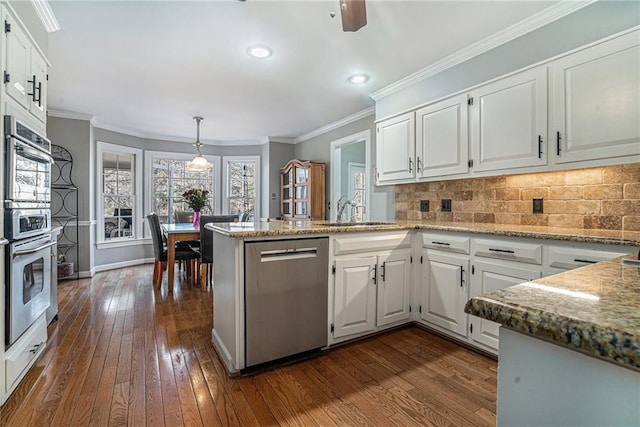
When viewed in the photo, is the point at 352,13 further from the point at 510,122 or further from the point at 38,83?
the point at 38,83

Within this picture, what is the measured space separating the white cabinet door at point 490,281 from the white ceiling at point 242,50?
1772 millimetres

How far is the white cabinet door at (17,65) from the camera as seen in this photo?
69.1 inches

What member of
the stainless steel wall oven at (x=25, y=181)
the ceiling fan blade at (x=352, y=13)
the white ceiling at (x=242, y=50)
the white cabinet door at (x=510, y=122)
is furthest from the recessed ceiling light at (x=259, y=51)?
the white cabinet door at (x=510, y=122)

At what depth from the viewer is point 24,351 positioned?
1.91 meters

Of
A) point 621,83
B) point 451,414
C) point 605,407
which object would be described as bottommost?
point 451,414

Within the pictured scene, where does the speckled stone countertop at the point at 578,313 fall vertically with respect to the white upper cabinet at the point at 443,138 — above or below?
below

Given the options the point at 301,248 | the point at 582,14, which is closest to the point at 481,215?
the point at 582,14

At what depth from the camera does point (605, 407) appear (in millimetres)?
416

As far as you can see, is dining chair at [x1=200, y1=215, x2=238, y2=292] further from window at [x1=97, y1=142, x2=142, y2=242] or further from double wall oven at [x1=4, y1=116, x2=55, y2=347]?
window at [x1=97, y1=142, x2=142, y2=242]

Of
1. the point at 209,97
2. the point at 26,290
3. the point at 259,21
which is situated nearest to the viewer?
the point at 26,290

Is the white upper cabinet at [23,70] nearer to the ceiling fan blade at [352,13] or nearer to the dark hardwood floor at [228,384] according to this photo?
the dark hardwood floor at [228,384]

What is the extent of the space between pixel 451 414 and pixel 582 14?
2.59m

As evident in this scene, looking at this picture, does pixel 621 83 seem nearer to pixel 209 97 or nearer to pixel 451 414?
pixel 451 414

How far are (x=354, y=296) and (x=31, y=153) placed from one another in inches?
92.7
